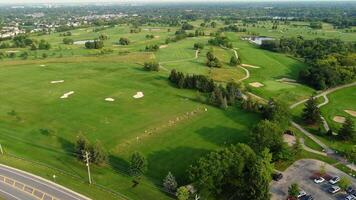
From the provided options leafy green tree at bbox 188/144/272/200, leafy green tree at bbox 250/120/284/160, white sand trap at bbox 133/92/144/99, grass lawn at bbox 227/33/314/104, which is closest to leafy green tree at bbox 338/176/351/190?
leafy green tree at bbox 250/120/284/160

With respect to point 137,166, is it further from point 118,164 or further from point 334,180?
point 334,180

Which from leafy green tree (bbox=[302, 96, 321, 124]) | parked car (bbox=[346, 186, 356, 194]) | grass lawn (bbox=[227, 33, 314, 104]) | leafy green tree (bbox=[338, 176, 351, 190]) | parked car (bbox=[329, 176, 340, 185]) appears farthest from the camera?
grass lawn (bbox=[227, 33, 314, 104])

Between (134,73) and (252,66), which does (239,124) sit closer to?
(134,73)

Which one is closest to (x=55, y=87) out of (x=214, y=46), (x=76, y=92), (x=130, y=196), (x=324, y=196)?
(x=76, y=92)

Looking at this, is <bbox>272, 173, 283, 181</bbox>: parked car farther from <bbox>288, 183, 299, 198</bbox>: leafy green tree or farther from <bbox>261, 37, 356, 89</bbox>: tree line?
<bbox>261, 37, 356, 89</bbox>: tree line

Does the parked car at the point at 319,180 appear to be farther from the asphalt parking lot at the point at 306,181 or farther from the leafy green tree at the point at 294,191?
the leafy green tree at the point at 294,191

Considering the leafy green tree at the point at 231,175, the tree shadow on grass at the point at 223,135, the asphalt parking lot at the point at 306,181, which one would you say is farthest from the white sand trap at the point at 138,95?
the asphalt parking lot at the point at 306,181
